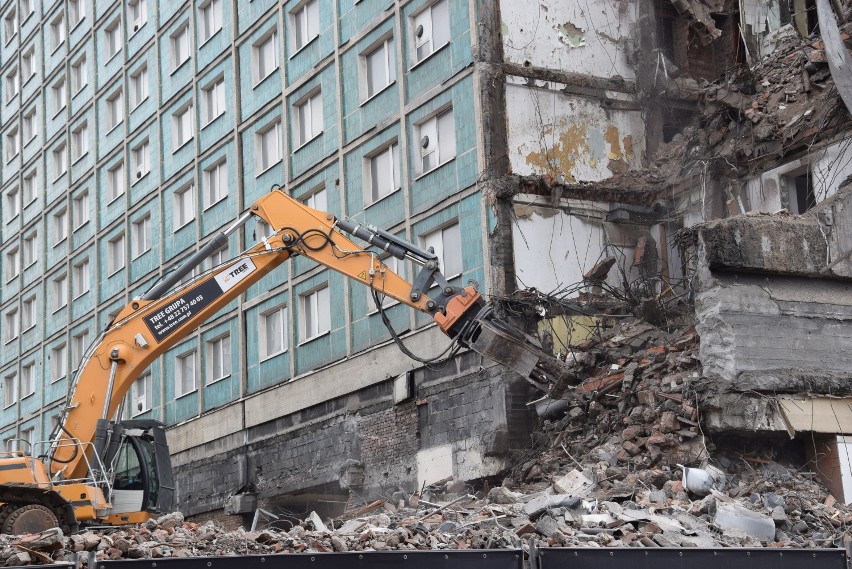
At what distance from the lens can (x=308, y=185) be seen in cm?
2867

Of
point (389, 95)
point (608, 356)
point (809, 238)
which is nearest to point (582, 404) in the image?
point (608, 356)

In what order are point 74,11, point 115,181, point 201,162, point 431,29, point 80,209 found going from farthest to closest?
point 74,11 < point 80,209 < point 115,181 < point 201,162 < point 431,29

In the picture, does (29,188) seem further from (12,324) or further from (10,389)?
(10,389)

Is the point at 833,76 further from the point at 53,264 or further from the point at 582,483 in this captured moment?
the point at 53,264

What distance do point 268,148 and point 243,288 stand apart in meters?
13.3

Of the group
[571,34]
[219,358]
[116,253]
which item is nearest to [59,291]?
[116,253]

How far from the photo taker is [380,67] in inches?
1045

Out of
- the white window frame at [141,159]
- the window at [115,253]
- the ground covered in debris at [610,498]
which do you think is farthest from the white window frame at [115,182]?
the ground covered in debris at [610,498]

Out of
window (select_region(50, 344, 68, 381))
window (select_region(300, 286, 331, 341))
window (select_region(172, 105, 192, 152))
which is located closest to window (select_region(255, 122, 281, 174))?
window (select_region(300, 286, 331, 341))

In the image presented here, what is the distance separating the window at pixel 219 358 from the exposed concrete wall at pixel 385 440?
5.85 feet

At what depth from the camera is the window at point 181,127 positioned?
114 ft

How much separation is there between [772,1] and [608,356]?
9.05 meters

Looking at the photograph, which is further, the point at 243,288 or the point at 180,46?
the point at 180,46

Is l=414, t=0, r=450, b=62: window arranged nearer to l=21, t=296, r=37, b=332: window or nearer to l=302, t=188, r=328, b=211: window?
l=302, t=188, r=328, b=211: window
